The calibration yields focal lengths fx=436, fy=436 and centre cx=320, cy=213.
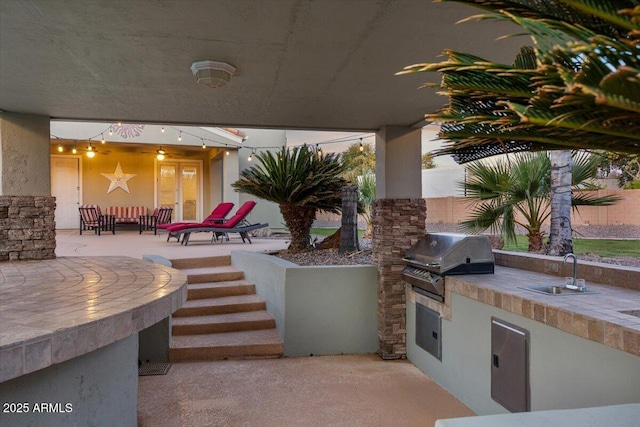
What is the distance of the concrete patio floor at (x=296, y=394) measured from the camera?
12.3 ft

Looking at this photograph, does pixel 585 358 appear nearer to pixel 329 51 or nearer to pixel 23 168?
pixel 329 51

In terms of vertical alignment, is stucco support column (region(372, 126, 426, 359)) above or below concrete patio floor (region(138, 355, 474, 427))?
above

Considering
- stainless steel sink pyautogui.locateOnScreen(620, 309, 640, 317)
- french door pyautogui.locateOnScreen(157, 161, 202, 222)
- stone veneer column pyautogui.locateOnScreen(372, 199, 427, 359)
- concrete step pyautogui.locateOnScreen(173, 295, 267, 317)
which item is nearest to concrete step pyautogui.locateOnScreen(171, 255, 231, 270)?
concrete step pyautogui.locateOnScreen(173, 295, 267, 317)

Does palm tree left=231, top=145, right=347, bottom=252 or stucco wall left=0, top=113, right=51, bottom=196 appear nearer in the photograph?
stucco wall left=0, top=113, right=51, bottom=196

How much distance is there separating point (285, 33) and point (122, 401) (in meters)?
2.73

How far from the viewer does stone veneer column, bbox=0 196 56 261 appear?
521 centimetres

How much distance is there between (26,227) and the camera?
534cm

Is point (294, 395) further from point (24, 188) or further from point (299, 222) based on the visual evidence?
point (24, 188)

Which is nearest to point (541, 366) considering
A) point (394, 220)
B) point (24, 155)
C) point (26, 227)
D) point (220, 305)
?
point (394, 220)

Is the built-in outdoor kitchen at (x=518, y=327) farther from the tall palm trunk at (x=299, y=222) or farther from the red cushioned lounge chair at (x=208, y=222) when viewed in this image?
the red cushioned lounge chair at (x=208, y=222)

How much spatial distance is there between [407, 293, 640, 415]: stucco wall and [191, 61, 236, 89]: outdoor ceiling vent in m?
2.87

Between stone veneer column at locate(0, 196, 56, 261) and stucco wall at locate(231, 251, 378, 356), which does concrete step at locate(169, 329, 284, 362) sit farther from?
stone veneer column at locate(0, 196, 56, 261)

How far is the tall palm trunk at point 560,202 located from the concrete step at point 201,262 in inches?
195

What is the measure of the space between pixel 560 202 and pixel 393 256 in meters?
2.23
